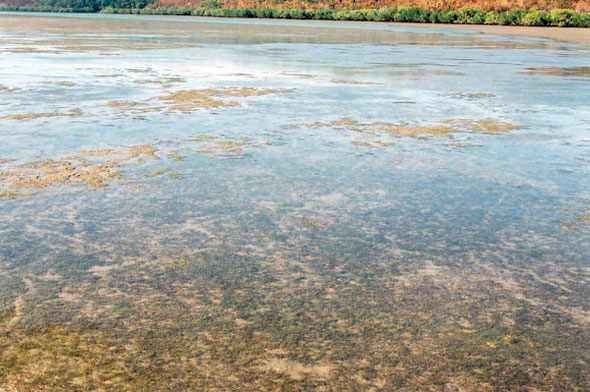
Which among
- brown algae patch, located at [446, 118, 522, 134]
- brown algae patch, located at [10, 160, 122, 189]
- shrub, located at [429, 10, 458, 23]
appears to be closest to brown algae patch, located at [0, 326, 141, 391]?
brown algae patch, located at [10, 160, 122, 189]

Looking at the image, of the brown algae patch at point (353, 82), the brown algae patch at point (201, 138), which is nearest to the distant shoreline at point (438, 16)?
the brown algae patch at point (353, 82)

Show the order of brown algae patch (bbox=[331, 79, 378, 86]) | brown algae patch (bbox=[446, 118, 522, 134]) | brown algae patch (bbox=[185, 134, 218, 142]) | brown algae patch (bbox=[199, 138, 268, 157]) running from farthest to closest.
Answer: brown algae patch (bbox=[331, 79, 378, 86]) → brown algae patch (bbox=[446, 118, 522, 134]) → brown algae patch (bbox=[185, 134, 218, 142]) → brown algae patch (bbox=[199, 138, 268, 157])

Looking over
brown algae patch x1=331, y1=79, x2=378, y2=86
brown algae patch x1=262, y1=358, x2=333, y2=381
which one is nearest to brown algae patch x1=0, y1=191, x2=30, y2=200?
brown algae patch x1=262, y1=358, x2=333, y2=381

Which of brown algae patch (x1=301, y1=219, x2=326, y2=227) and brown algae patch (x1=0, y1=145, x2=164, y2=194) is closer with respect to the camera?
brown algae patch (x1=301, y1=219, x2=326, y2=227)

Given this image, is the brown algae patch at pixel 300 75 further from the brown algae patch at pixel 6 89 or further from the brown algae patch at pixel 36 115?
the brown algae patch at pixel 36 115

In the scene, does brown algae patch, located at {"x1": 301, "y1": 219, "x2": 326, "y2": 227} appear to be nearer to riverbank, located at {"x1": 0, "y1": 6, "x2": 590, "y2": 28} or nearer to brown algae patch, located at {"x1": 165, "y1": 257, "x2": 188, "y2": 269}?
brown algae patch, located at {"x1": 165, "y1": 257, "x2": 188, "y2": 269}

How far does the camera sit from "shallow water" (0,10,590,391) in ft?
8.13

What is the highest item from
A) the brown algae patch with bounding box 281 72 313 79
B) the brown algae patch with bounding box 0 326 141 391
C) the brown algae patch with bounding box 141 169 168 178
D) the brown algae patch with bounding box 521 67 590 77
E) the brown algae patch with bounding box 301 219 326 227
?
the brown algae patch with bounding box 281 72 313 79

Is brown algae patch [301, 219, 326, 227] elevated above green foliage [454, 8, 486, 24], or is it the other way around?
green foliage [454, 8, 486, 24]

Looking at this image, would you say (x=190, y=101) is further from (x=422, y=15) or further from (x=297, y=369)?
(x=422, y=15)

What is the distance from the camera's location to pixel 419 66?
1457cm

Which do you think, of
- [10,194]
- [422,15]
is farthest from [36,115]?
[422,15]

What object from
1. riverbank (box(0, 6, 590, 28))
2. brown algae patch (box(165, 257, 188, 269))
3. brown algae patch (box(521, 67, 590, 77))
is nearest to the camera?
brown algae patch (box(165, 257, 188, 269))

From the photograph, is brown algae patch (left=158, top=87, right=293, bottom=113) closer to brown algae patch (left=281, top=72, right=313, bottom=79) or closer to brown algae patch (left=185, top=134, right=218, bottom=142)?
brown algae patch (left=185, top=134, right=218, bottom=142)
